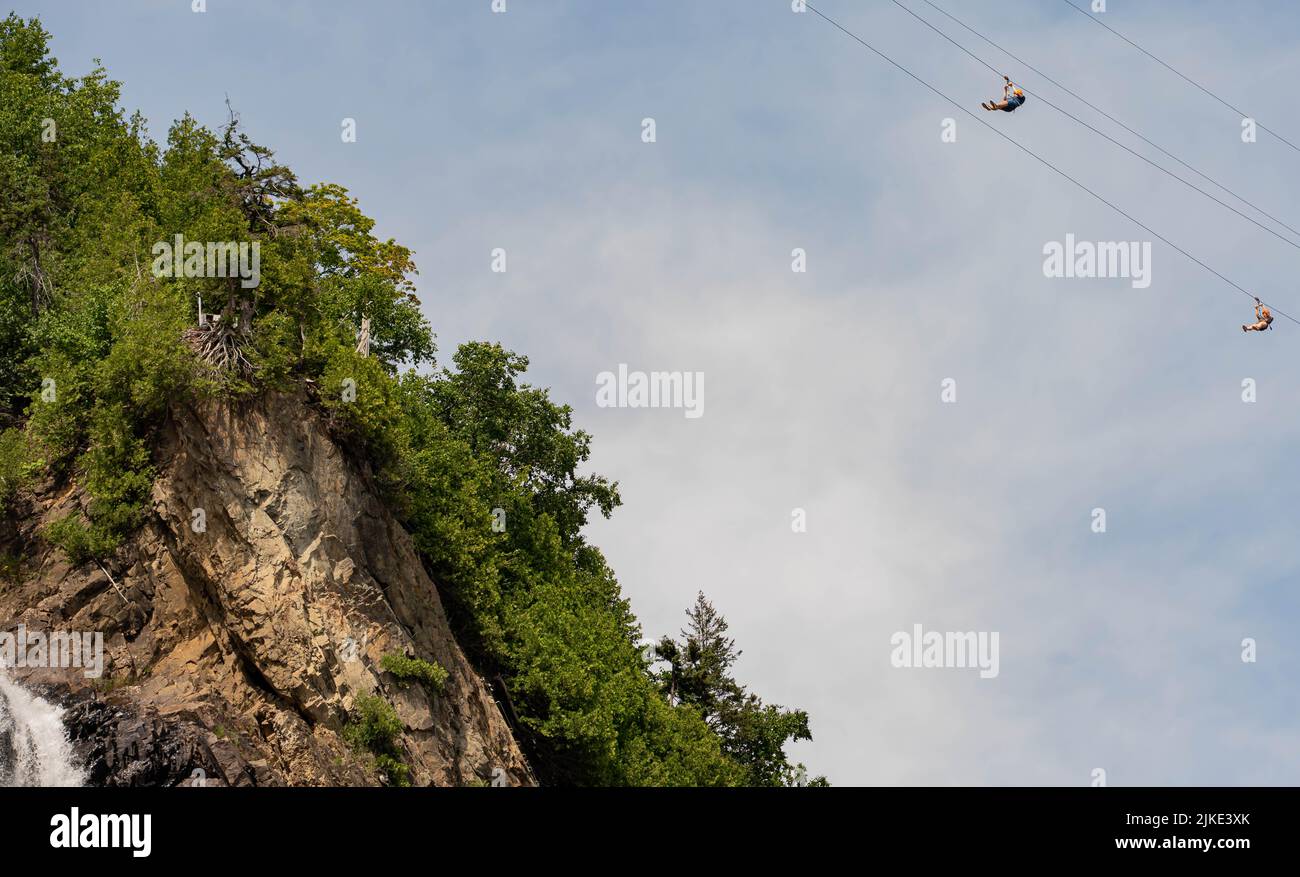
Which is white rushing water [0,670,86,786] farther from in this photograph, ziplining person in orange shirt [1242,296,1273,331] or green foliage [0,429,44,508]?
ziplining person in orange shirt [1242,296,1273,331]

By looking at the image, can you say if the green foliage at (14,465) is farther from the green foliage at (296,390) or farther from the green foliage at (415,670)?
the green foliage at (415,670)

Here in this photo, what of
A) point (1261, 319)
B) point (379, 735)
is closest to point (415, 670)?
A: point (379, 735)

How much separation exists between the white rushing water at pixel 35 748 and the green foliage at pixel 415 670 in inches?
426

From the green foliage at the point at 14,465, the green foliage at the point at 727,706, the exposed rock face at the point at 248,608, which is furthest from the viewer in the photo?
the green foliage at the point at 727,706

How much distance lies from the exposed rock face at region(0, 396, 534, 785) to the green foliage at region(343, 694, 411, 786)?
1.31 ft

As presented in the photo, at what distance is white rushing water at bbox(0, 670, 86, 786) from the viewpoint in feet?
134

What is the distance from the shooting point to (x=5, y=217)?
194 feet

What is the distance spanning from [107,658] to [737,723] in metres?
48.7

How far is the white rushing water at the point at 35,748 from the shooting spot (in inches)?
1606

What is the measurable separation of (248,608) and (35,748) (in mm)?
8030

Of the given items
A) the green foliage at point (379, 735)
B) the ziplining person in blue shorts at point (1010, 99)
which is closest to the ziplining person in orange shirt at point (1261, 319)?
the ziplining person in blue shorts at point (1010, 99)

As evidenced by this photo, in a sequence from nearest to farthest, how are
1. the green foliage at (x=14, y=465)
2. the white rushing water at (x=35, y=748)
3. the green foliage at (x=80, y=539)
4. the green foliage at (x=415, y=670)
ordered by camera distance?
the white rushing water at (x=35, y=748)
the green foliage at (x=80, y=539)
the green foliage at (x=14, y=465)
the green foliage at (x=415, y=670)

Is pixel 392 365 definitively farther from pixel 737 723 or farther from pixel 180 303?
pixel 737 723

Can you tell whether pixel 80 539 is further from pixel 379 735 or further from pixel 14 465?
pixel 379 735
